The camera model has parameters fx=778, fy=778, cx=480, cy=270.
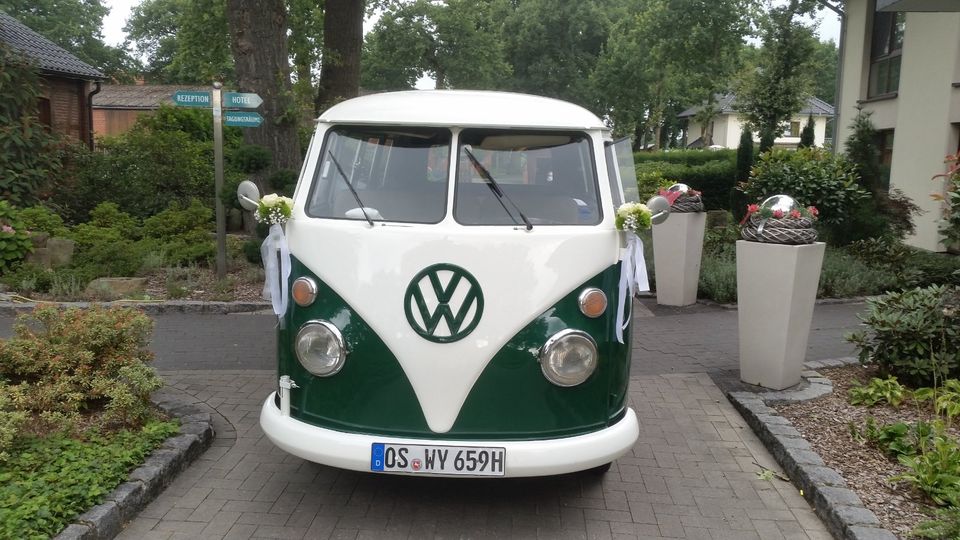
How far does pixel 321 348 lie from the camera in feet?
12.6

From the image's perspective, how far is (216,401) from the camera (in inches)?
231

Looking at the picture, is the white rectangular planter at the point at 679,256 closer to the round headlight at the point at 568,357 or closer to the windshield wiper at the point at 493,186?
the windshield wiper at the point at 493,186

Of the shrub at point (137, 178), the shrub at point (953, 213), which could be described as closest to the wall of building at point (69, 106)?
the shrub at point (137, 178)

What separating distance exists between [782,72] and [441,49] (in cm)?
2505

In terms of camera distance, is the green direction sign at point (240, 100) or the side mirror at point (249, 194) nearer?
the side mirror at point (249, 194)

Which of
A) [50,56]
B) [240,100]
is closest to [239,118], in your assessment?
[240,100]

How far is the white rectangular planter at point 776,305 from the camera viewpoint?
18.9ft

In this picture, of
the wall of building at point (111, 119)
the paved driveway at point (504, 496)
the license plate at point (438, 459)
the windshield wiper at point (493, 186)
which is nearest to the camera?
the license plate at point (438, 459)

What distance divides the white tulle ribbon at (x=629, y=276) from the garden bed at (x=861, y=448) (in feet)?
5.19

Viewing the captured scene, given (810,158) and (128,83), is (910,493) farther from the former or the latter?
(128,83)

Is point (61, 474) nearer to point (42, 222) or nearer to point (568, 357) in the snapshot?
point (568, 357)

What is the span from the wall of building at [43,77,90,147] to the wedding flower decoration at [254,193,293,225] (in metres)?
17.4

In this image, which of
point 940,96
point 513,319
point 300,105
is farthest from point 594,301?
point 940,96

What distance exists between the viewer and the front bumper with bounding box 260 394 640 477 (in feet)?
12.1
